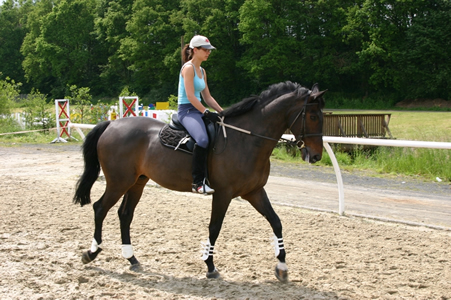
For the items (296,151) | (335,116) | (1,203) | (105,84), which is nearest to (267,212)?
(1,203)

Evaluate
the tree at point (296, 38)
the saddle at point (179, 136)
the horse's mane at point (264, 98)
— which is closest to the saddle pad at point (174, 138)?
the saddle at point (179, 136)

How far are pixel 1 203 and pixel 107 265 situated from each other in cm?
383

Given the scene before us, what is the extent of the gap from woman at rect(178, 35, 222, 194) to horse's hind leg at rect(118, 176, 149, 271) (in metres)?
1.00

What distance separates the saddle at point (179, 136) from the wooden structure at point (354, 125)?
1112 centimetres

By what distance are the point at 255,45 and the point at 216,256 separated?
143 ft

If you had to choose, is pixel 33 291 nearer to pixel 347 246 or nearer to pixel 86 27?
pixel 347 246

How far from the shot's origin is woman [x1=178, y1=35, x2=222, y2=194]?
4633 mm

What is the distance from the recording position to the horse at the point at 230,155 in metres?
4.49

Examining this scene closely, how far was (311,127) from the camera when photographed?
4.41m

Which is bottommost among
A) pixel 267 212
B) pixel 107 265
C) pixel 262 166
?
pixel 107 265

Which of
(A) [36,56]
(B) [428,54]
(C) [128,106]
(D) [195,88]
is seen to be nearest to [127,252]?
(D) [195,88]

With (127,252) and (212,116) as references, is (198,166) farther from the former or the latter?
(127,252)

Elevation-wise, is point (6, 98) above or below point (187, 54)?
above

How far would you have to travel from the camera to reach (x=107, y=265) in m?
5.06
